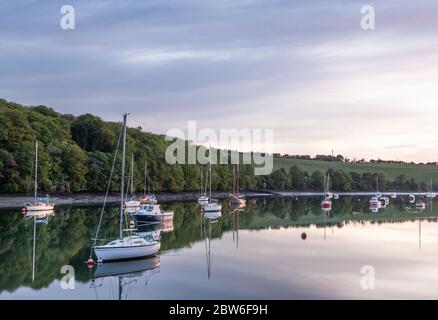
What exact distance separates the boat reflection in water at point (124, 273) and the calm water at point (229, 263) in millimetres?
50

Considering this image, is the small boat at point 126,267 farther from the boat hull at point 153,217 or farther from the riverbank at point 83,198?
the riverbank at point 83,198

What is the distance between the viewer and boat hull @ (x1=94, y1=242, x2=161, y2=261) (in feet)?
113

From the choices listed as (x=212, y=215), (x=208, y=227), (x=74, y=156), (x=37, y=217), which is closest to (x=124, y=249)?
(x=208, y=227)

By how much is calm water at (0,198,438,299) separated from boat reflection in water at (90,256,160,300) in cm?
5

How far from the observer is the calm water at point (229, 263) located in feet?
92.9

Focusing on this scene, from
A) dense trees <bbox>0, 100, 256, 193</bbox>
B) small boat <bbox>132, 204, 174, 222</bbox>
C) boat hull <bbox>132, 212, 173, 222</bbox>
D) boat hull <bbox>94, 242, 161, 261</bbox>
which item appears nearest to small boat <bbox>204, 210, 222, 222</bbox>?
small boat <bbox>132, 204, 174, 222</bbox>

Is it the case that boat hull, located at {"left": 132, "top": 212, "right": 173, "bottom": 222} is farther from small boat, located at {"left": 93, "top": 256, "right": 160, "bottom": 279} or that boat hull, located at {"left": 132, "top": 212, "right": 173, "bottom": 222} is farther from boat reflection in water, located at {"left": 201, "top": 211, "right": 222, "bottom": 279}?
small boat, located at {"left": 93, "top": 256, "right": 160, "bottom": 279}

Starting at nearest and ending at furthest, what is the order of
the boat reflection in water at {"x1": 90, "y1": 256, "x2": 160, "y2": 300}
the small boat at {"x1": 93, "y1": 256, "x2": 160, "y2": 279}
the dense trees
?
the boat reflection in water at {"x1": 90, "y1": 256, "x2": 160, "y2": 300}
the small boat at {"x1": 93, "y1": 256, "x2": 160, "y2": 279}
the dense trees

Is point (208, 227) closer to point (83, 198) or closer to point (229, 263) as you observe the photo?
point (229, 263)
